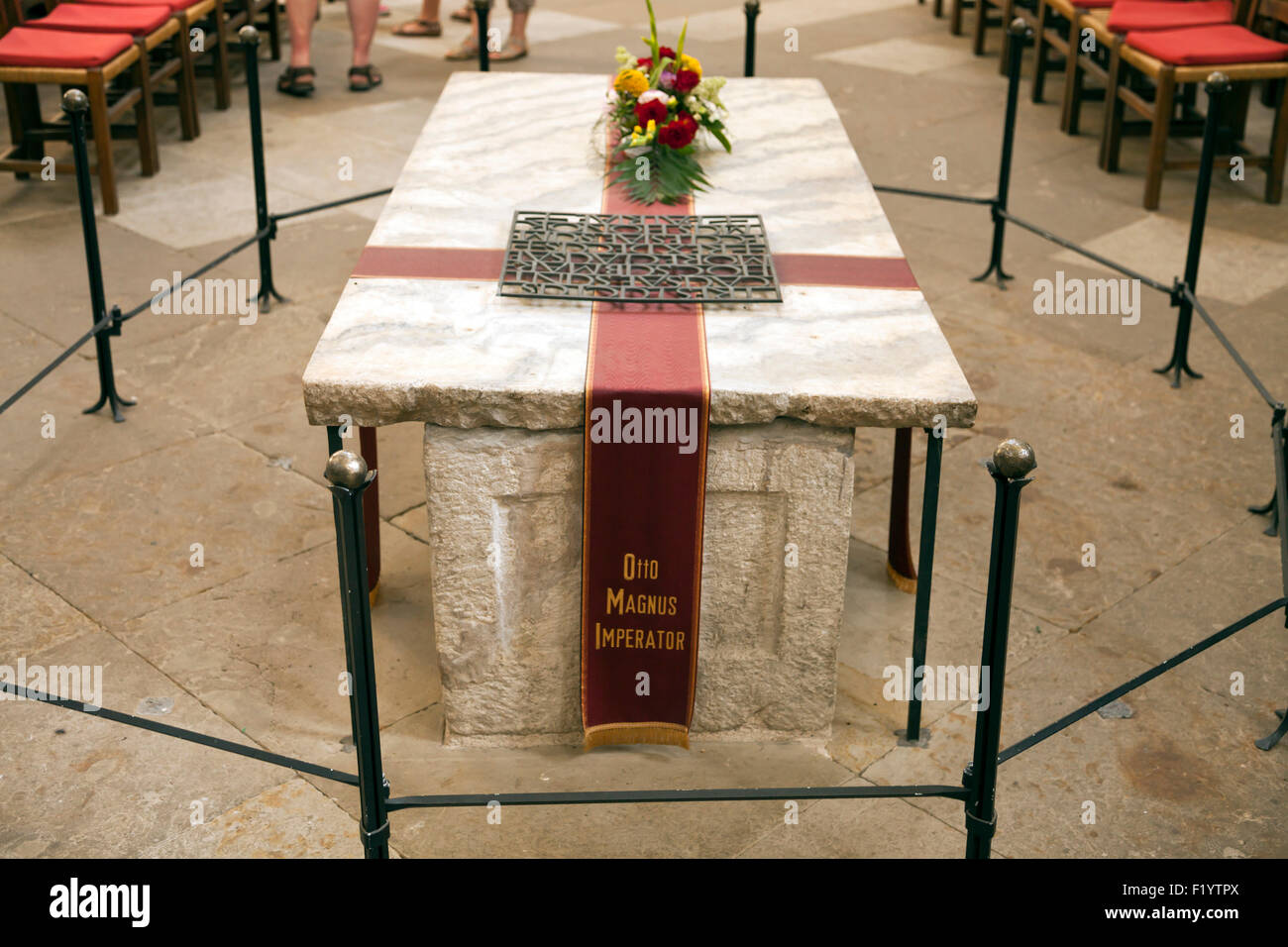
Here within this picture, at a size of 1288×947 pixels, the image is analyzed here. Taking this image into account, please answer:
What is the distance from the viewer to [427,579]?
3.51 metres

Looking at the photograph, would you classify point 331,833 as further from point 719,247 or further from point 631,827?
point 719,247

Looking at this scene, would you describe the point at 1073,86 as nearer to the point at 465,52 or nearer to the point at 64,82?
the point at 465,52

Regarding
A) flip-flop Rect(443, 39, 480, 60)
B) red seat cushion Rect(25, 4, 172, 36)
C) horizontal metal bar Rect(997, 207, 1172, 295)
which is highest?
red seat cushion Rect(25, 4, 172, 36)

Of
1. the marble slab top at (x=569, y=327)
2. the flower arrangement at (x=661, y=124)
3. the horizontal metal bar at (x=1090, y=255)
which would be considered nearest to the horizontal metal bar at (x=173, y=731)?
the marble slab top at (x=569, y=327)

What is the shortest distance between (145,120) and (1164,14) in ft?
15.1

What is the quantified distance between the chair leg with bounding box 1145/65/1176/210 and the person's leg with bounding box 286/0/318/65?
438cm

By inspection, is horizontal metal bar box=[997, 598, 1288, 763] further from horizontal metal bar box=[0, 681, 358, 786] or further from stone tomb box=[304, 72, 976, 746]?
horizontal metal bar box=[0, 681, 358, 786]

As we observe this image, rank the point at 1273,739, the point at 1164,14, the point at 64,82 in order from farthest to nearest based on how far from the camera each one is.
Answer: the point at 1164,14 < the point at 64,82 < the point at 1273,739

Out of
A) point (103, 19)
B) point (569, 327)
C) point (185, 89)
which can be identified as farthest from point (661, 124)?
point (185, 89)

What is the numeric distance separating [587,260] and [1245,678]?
1.78 m

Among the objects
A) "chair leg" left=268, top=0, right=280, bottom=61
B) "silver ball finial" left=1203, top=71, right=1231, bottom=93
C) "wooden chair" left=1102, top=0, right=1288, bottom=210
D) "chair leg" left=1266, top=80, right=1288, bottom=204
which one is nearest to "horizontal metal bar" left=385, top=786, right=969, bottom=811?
"silver ball finial" left=1203, top=71, right=1231, bottom=93

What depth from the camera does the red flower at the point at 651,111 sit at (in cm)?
374

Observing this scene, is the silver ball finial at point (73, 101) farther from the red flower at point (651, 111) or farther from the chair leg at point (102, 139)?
the chair leg at point (102, 139)

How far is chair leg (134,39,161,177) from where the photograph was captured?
232 inches
